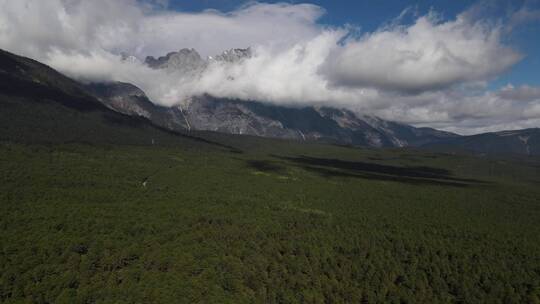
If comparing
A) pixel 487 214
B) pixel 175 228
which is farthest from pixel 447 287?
pixel 175 228

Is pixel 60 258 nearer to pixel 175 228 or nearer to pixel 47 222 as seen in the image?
pixel 47 222

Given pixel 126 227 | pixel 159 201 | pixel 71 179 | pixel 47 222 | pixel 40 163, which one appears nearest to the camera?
pixel 47 222

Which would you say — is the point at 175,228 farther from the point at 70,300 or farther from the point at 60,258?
the point at 70,300

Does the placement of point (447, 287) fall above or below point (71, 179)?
below

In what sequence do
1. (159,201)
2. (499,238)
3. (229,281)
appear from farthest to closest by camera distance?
(159,201) < (499,238) < (229,281)

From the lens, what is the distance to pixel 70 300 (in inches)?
3506

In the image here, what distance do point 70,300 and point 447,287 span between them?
11681 cm

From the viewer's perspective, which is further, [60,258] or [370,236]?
[370,236]

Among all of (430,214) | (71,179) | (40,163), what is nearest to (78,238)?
(71,179)

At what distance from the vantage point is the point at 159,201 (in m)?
160

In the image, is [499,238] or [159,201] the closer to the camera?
[499,238]

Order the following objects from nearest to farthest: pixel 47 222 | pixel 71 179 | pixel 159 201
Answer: pixel 47 222 → pixel 159 201 → pixel 71 179

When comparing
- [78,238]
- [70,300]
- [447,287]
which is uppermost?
[78,238]

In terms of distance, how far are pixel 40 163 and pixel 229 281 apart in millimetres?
138805
